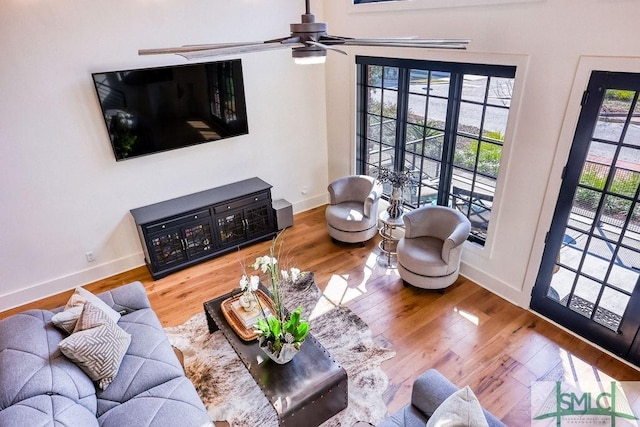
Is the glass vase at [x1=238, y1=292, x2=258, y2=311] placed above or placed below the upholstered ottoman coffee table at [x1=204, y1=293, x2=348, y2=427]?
above

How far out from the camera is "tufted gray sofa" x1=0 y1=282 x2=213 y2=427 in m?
2.26

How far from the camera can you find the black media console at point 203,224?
174 inches

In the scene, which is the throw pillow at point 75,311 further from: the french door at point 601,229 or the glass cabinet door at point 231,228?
the french door at point 601,229

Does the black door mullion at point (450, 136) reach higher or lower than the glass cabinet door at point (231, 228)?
higher

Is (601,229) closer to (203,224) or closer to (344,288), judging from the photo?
(344,288)

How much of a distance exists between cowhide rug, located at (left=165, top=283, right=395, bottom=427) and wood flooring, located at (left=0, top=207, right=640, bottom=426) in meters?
0.11

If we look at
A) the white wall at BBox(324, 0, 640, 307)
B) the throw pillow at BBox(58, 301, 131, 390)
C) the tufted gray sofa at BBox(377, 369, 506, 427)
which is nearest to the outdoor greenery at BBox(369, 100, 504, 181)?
the white wall at BBox(324, 0, 640, 307)

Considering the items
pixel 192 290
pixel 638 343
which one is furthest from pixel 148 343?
pixel 638 343

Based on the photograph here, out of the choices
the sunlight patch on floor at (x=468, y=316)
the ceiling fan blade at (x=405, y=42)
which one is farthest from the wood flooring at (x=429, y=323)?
the ceiling fan blade at (x=405, y=42)

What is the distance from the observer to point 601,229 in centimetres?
321

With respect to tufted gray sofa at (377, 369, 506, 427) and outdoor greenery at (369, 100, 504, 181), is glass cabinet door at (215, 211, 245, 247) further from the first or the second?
tufted gray sofa at (377, 369, 506, 427)

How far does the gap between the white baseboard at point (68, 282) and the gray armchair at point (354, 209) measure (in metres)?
2.43

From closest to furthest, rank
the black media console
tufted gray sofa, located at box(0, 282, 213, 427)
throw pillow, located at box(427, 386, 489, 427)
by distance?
throw pillow, located at box(427, 386, 489, 427), tufted gray sofa, located at box(0, 282, 213, 427), the black media console

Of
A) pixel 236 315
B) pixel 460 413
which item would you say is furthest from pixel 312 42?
pixel 236 315
